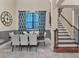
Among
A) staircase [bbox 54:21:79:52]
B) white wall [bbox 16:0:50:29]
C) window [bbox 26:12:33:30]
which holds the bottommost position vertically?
staircase [bbox 54:21:79:52]

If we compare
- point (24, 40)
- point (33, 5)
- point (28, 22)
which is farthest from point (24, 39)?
point (33, 5)

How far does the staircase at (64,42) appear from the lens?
28.1ft

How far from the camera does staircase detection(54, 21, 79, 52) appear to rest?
8562 millimetres

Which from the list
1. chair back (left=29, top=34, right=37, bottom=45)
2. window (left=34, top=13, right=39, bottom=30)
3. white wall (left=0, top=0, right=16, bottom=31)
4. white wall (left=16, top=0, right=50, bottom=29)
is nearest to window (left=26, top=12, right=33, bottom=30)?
window (left=34, top=13, right=39, bottom=30)

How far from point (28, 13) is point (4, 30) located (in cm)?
345

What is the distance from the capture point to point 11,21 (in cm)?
1259

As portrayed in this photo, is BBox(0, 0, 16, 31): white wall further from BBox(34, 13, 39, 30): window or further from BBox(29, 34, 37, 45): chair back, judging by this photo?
BBox(29, 34, 37, 45): chair back

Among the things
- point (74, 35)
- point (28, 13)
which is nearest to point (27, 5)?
point (28, 13)

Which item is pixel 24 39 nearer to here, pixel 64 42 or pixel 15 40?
pixel 15 40

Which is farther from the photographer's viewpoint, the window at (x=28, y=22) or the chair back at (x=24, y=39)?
the window at (x=28, y=22)

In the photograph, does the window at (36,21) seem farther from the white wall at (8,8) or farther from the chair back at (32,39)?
the chair back at (32,39)

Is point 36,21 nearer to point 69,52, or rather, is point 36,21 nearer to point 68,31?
point 68,31

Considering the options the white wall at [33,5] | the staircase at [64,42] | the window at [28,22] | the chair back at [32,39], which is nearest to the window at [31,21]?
the window at [28,22]

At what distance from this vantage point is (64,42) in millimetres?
10008
